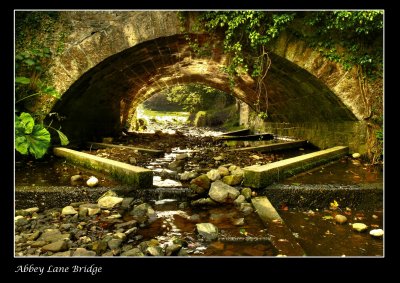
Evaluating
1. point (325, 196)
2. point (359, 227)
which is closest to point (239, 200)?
point (325, 196)

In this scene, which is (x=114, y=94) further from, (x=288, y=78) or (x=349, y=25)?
(x=349, y=25)

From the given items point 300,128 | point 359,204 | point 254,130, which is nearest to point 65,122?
point 359,204

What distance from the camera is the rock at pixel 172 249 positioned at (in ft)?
8.00

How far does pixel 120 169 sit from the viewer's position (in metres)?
4.27

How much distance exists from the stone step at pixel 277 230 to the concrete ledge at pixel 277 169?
315 millimetres

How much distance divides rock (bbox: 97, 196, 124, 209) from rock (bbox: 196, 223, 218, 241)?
1.29 meters

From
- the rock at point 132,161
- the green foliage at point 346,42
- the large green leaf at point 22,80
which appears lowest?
the rock at point 132,161

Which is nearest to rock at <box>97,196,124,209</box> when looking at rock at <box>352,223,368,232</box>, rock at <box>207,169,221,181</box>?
rock at <box>207,169,221,181</box>

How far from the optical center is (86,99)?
736cm

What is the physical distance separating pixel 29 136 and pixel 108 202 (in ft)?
5.31

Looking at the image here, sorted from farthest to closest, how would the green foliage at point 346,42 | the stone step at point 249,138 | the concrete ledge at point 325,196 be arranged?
the stone step at point 249,138 < the green foliage at point 346,42 < the concrete ledge at point 325,196

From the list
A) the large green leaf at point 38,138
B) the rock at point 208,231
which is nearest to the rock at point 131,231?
the rock at point 208,231

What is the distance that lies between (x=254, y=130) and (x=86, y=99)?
28.6 ft

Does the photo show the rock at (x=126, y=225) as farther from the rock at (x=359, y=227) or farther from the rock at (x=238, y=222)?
the rock at (x=359, y=227)
